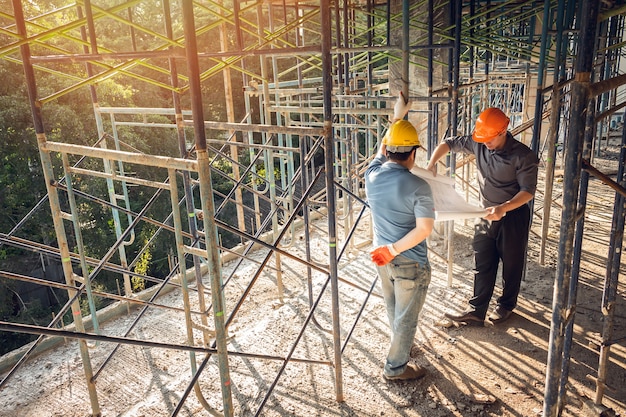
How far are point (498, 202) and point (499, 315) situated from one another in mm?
1181

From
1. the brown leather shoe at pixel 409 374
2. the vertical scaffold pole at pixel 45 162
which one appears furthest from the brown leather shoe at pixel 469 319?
the vertical scaffold pole at pixel 45 162

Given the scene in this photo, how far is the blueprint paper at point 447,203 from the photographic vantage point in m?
3.60

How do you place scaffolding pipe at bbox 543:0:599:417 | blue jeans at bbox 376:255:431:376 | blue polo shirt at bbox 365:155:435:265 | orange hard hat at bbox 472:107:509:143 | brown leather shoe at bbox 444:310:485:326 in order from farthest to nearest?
brown leather shoe at bbox 444:310:485:326 < orange hard hat at bbox 472:107:509:143 < blue jeans at bbox 376:255:431:376 < blue polo shirt at bbox 365:155:435:265 < scaffolding pipe at bbox 543:0:599:417

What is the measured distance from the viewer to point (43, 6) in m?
13.9

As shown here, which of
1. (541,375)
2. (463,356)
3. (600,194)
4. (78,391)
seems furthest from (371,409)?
(600,194)

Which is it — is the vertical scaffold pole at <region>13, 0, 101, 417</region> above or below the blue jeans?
above

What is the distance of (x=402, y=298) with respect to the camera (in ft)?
11.8

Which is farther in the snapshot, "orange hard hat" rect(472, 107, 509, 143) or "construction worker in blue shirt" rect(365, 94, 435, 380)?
"orange hard hat" rect(472, 107, 509, 143)

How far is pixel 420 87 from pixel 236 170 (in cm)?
296

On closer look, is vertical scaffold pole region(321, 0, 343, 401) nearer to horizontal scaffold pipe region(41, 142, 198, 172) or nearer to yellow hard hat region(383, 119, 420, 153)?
yellow hard hat region(383, 119, 420, 153)

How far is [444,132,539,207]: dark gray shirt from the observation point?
4.11m

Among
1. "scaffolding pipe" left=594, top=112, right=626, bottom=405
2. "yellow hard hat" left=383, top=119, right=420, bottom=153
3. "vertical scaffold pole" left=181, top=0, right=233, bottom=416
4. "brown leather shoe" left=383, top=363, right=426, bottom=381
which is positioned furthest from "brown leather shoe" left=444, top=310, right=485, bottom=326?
"vertical scaffold pole" left=181, top=0, right=233, bottom=416

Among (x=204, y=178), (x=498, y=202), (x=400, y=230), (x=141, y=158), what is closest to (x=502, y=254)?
(x=498, y=202)

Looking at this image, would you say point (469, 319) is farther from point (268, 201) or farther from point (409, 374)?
point (268, 201)
